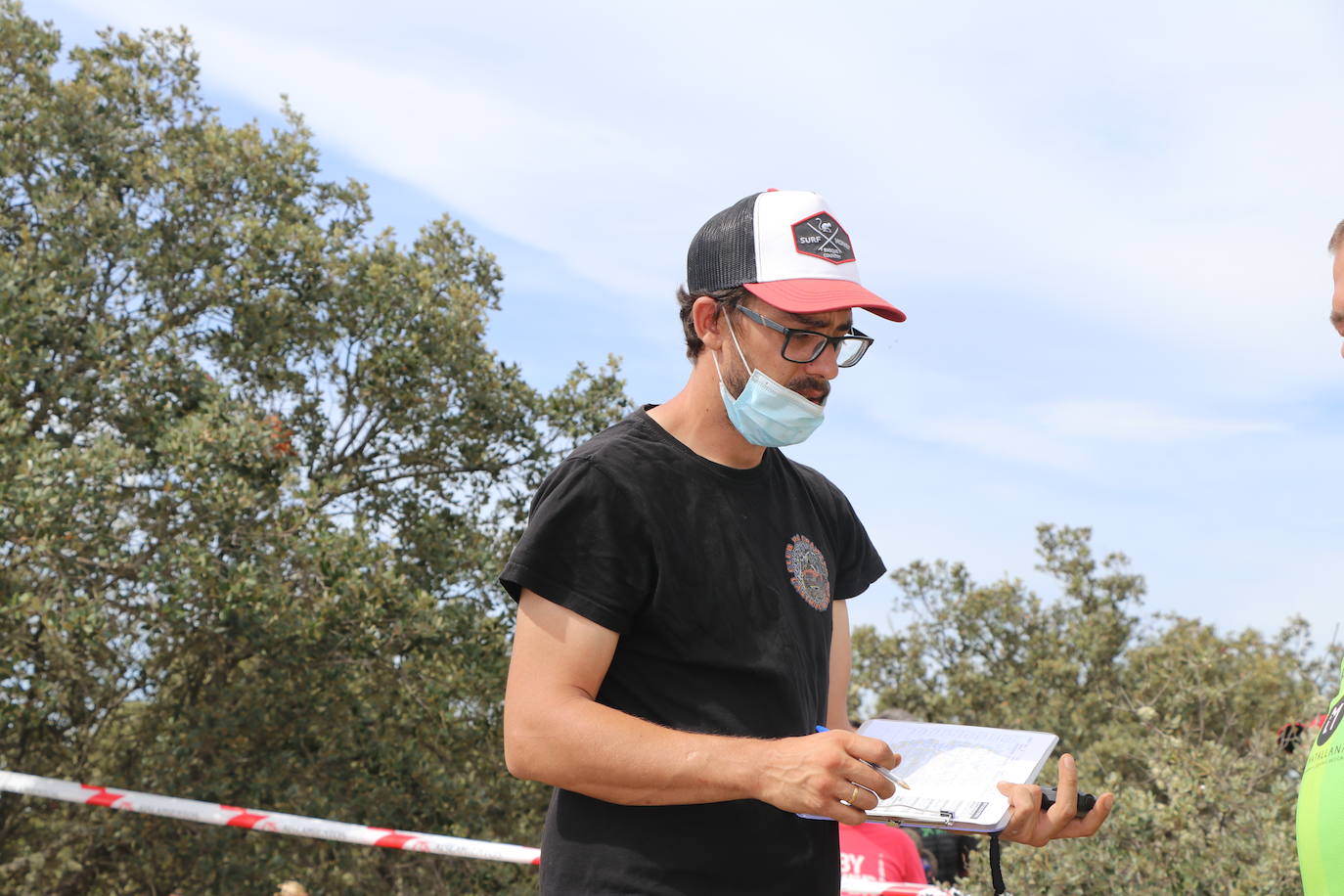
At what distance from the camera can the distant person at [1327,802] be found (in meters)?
2.19

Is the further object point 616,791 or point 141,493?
point 141,493

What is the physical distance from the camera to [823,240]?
229 centimetres

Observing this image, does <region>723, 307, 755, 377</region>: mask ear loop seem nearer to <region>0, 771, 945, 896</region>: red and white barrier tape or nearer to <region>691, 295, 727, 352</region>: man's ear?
A: <region>691, 295, 727, 352</region>: man's ear

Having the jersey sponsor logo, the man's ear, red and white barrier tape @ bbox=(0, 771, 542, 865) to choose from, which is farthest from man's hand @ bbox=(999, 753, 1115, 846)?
red and white barrier tape @ bbox=(0, 771, 542, 865)

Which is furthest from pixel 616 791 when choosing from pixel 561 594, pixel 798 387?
pixel 798 387

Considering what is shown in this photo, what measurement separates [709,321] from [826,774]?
3.06 feet

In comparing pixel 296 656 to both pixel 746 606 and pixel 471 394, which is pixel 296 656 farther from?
pixel 746 606

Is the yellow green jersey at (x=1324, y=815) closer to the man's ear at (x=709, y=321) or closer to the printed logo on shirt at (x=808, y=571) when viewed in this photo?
the printed logo on shirt at (x=808, y=571)

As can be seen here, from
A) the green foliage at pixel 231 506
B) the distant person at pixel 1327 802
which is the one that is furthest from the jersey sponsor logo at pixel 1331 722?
the green foliage at pixel 231 506

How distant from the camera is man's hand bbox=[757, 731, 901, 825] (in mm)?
1748

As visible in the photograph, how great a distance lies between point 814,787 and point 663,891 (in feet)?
1.04

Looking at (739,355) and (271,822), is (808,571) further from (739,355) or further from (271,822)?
(271,822)

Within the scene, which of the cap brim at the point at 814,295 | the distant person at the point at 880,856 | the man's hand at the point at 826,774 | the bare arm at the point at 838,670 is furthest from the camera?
the distant person at the point at 880,856

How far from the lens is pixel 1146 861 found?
5086 millimetres
